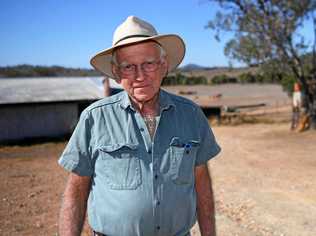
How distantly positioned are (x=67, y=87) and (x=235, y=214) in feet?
55.3

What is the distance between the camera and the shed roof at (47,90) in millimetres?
20031

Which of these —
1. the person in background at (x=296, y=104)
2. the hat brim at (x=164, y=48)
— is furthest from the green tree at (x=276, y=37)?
the hat brim at (x=164, y=48)

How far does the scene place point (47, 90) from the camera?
2156 centimetres

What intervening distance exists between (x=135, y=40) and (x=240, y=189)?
21.6 ft

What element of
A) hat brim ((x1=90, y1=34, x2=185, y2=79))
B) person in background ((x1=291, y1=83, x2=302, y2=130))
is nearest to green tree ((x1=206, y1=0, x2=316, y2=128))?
person in background ((x1=291, y1=83, x2=302, y2=130))

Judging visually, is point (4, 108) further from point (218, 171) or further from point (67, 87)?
point (218, 171)

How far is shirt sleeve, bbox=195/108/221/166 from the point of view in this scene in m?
2.47

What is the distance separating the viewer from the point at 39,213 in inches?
289

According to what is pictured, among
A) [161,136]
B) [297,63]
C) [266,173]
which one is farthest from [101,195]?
[297,63]

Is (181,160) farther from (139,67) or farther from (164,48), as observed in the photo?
(164,48)

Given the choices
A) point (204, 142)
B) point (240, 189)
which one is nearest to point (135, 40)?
point (204, 142)

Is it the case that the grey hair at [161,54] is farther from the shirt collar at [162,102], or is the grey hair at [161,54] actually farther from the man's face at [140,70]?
the shirt collar at [162,102]

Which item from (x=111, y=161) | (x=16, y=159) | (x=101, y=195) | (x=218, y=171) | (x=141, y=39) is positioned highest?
(x=141, y=39)

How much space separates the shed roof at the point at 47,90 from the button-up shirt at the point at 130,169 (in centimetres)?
1794
